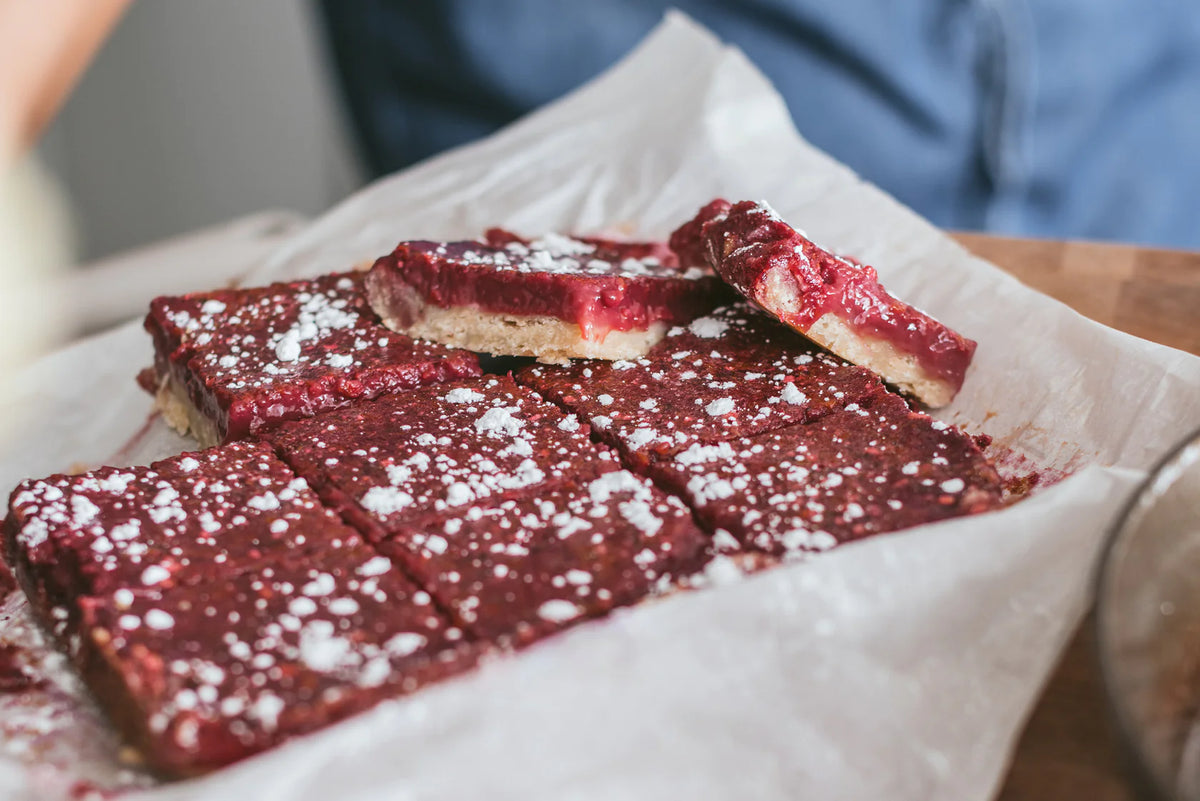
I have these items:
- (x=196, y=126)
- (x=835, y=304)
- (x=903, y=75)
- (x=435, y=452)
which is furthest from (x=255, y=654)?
(x=196, y=126)

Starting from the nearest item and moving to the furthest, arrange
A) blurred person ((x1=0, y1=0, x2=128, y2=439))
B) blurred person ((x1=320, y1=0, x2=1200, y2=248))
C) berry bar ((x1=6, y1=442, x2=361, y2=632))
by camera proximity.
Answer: berry bar ((x1=6, y1=442, x2=361, y2=632))
blurred person ((x1=0, y1=0, x2=128, y2=439))
blurred person ((x1=320, y1=0, x2=1200, y2=248))

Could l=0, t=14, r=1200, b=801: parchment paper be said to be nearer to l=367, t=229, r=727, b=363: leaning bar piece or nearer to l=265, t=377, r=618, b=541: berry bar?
l=265, t=377, r=618, b=541: berry bar

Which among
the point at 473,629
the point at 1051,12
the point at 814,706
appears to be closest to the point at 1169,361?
the point at 814,706

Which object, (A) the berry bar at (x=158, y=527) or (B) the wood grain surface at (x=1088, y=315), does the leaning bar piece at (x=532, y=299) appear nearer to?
(A) the berry bar at (x=158, y=527)

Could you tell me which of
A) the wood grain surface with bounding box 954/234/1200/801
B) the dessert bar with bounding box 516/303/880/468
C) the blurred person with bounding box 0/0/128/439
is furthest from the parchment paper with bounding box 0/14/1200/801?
the blurred person with bounding box 0/0/128/439

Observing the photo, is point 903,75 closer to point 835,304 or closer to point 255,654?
point 835,304

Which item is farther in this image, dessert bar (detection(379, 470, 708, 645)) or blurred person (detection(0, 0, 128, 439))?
blurred person (detection(0, 0, 128, 439))
